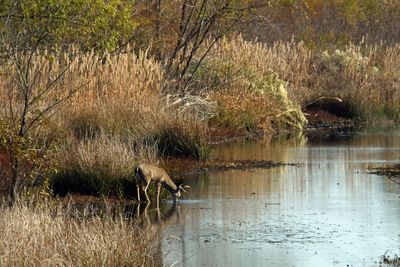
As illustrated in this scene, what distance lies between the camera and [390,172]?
23.7m

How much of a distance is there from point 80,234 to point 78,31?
20.3 feet

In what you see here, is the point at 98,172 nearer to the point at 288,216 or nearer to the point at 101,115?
the point at 288,216

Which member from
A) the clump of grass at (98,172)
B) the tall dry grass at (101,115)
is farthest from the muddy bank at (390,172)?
the clump of grass at (98,172)

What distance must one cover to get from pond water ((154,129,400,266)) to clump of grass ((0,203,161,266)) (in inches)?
40.0

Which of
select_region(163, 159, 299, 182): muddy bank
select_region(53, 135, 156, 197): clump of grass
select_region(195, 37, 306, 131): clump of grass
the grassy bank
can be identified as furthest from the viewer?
select_region(195, 37, 306, 131): clump of grass

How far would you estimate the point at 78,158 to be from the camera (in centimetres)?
1991

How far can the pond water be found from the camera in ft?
47.5

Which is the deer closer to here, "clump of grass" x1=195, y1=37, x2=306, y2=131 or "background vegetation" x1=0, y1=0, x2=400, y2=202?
"background vegetation" x1=0, y1=0, x2=400, y2=202

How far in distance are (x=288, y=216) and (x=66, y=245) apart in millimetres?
6112

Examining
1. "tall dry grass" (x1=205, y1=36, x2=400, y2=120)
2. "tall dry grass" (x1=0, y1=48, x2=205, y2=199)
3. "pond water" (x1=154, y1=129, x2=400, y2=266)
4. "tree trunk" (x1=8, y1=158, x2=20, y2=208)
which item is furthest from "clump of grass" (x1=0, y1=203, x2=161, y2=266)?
"tall dry grass" (x1=205, y1=36, x2=400, y2=120)

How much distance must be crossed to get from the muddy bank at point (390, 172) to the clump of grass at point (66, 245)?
10.4 m

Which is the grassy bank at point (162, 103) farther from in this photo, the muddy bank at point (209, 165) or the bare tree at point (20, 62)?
the muddy bank at point (209, 165)

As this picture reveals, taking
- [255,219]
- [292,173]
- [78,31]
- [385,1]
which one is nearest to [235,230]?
[255,219]

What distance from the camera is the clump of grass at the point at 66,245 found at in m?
12.1
